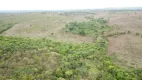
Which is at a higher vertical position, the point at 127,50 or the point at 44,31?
the point at 44,31

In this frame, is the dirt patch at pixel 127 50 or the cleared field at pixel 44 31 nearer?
the dirt patch at pixel 127 50

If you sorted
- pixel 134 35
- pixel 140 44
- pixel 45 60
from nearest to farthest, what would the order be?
pixel 45 60, pixel 140 44, pixel 134 35

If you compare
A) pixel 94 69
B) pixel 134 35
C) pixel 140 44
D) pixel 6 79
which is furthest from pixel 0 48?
pixel 134 35

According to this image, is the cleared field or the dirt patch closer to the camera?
the dirt patch

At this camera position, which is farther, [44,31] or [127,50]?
[44,31]

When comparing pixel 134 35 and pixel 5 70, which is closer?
pixel 5 70

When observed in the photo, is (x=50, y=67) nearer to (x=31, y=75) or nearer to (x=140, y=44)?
(x=31, y=75)

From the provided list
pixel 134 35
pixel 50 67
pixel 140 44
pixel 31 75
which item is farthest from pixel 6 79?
pixel 134 35

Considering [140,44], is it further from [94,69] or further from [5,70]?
[5,70]

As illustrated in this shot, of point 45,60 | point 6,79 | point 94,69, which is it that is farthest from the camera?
point 45,60
